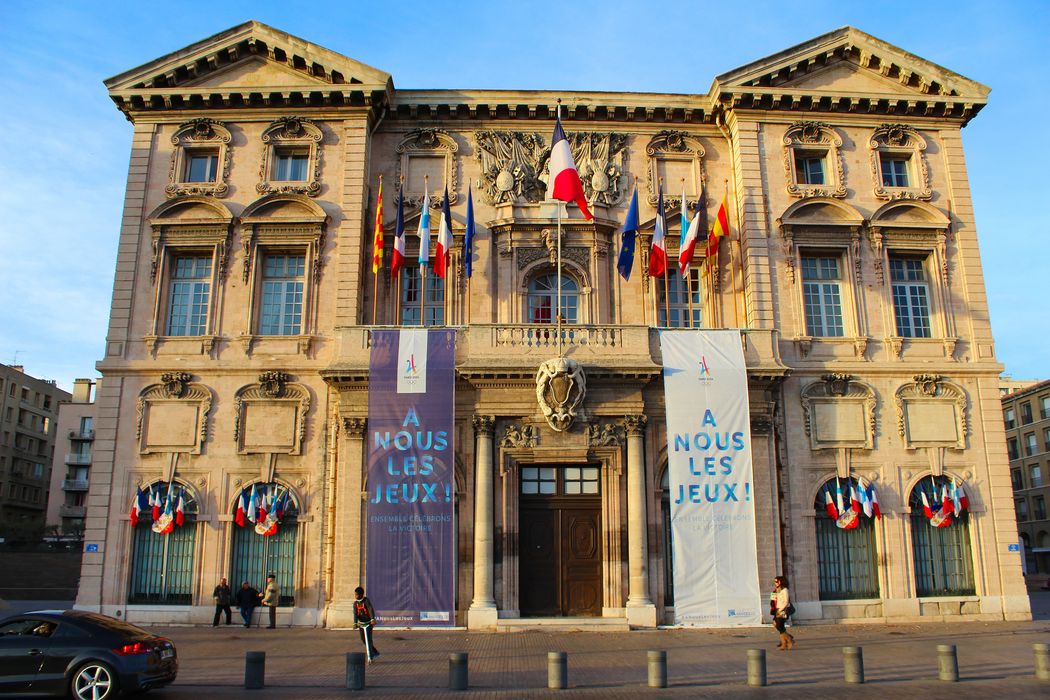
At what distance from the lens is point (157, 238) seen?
960 inches

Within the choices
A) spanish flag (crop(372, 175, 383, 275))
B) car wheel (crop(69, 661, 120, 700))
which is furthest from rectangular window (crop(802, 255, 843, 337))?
car wheel (crop(69, 661, 120, 700))

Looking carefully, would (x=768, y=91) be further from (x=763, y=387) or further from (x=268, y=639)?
(x=268, y=639)

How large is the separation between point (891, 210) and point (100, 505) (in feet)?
77.4

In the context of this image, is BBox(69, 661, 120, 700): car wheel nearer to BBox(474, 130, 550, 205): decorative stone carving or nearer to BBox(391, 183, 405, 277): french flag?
BBox(391, 183, 405, 277): french flag

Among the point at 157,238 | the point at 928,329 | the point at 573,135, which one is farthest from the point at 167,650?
the point at 928,329

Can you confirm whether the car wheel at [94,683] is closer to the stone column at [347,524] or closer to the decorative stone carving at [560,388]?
the stone column at [347,524]

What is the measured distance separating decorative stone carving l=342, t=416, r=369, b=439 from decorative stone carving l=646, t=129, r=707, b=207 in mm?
10984

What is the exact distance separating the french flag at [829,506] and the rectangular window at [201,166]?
19619 millimetres

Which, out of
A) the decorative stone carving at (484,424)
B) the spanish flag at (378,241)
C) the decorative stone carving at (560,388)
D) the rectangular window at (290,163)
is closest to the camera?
the decorative stone carving at (560,388)

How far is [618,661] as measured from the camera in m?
15.8

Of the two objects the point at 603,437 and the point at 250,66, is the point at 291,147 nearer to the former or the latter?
the point at 250,66

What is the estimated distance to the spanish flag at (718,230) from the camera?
78.6 feet

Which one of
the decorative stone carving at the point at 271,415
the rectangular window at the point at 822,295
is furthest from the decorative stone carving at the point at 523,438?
the rectangular window at the point at 822,295

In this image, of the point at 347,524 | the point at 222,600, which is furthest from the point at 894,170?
the point at 222,600
